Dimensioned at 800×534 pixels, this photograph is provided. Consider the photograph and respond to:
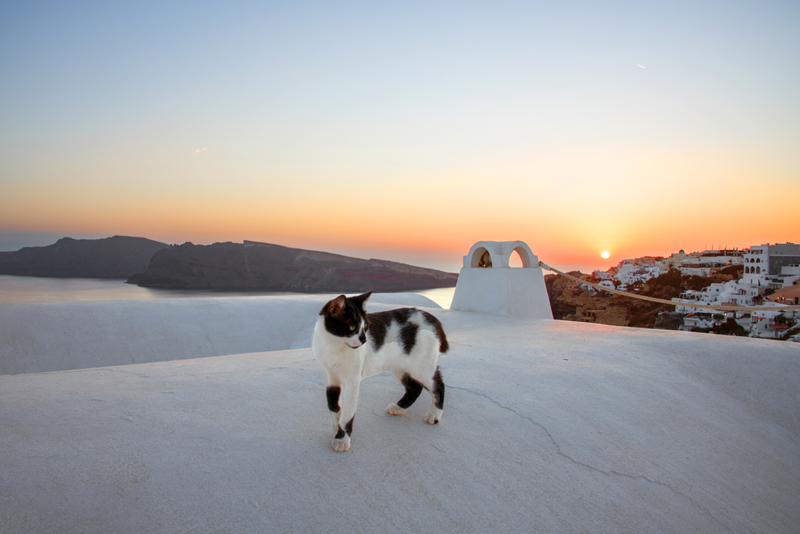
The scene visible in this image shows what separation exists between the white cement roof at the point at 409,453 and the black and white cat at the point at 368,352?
9.1 inches

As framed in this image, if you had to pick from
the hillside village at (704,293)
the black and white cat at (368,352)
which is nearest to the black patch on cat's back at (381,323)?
the black and white cat at (368,352)

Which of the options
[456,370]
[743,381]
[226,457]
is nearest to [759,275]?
[743,381]

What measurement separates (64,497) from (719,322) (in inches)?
590

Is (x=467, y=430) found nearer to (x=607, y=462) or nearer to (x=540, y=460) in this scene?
(x=540, y=460)

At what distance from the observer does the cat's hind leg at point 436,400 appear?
9.57 ft

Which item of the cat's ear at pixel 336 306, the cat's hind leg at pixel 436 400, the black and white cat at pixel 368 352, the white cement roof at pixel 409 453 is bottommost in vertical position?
Answer: the white cement roof at pixel 409 453

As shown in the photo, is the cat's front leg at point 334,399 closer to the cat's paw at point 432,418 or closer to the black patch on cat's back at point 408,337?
the black patch on cat's back at point 408,337

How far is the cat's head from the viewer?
222 cm

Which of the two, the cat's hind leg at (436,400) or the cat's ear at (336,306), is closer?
the cat's ear at (336,306)

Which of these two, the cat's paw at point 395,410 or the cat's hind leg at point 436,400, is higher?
the cat's hind leg at point 436,400

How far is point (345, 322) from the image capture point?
7.35 ft

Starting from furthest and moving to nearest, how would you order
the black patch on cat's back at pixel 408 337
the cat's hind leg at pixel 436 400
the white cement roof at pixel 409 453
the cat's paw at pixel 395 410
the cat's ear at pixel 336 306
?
1. the cat's paw at pixel 395 410
2. the cat's hind leg at pixel 436 400
3. the black patch on cat's back at pixel 408 337
4. the cat's ear at pixel 336 306
5. the white cement roof at pixel 409 453

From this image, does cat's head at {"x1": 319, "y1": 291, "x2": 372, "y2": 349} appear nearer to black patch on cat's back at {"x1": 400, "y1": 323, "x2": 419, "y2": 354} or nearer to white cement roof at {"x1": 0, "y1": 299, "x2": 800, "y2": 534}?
black patch on cat's back at {"x1": 400, "y1": 323, "x2": 419, "y2": 354}

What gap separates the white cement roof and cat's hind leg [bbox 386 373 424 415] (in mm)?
71
